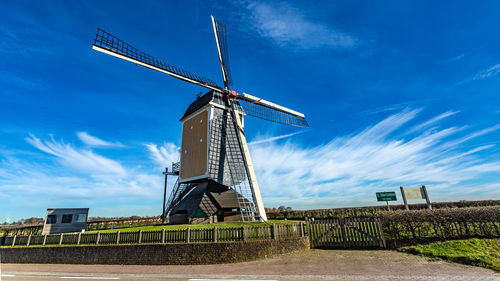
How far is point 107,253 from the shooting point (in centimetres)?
1184

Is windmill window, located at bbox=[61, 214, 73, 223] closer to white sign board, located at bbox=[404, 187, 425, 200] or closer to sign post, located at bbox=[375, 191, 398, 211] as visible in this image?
sign post, located at bbox=[375, 191, 398, 211]

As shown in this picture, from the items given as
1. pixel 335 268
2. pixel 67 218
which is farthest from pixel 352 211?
pixel 67 218

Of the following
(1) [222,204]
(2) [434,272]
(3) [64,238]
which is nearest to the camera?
(2) [434,272]

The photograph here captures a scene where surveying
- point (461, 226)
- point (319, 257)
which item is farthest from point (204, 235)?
point (461, 226)

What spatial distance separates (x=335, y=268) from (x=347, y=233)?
13.2 feet

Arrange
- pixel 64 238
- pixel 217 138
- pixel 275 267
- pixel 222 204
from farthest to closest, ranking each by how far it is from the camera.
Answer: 1. pixel 217 138
2. pixel 222 204
3. pixel 64 238
4. pixel 275 267

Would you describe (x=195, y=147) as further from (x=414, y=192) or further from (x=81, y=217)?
(x=414, y=192)

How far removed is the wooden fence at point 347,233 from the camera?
11.3 metres

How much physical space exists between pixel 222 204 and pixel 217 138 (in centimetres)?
665

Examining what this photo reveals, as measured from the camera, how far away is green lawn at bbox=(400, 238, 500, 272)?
770 centimetres

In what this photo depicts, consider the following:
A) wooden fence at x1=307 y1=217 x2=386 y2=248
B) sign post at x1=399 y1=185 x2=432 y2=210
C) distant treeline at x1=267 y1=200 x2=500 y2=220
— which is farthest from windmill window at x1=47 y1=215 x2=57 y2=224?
sign post at x1=399 y1=185 x2=432 y2=210

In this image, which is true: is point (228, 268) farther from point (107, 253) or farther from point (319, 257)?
point (107, 253)

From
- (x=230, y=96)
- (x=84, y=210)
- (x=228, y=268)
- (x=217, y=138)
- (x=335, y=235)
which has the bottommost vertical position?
(x=228, y=268)

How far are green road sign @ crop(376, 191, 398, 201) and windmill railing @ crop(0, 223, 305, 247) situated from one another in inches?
344
